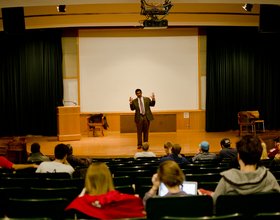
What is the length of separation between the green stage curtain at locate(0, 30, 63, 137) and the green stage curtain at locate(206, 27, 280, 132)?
Result: 5.71 meters

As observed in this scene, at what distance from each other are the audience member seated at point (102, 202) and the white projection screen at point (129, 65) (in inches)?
357

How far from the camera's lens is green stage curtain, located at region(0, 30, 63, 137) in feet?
36.5

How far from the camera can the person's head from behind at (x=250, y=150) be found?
7.49 ft

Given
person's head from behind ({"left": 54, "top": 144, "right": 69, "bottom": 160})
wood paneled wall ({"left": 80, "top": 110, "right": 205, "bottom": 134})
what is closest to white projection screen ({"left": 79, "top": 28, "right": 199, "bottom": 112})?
wood paneled wall ({"left": 80, "top": 110, "right": 205, "bottom": 134})

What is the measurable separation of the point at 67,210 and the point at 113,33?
32.2 feet

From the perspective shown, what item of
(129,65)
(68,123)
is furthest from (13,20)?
(129,65)

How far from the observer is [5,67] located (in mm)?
11148

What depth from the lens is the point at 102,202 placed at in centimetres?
214

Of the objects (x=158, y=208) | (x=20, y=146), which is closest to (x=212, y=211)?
(x=158, y=208)

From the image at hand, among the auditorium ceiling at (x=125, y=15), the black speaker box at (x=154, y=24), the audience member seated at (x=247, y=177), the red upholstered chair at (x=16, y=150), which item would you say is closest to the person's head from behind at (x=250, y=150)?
the audience member seated at (x=247, y=177)

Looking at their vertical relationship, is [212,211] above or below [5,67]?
below

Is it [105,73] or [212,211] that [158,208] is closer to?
[212,211]

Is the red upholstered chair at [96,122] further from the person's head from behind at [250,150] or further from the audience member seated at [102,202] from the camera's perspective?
the person's head from behind at [250,150]

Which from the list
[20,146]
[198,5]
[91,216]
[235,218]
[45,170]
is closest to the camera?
[235,218]
